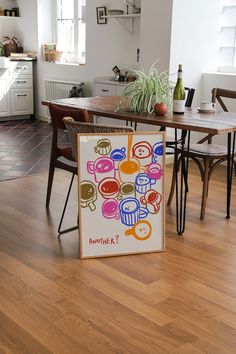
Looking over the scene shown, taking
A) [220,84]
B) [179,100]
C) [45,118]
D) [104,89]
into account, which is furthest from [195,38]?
[45,118]

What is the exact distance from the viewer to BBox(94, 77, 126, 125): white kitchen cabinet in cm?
540

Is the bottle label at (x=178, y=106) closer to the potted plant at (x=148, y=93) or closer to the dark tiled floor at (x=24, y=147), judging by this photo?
the potted plant at (x=148, y=93)

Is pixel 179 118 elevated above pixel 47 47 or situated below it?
below

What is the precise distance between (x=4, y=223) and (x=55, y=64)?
4385mm

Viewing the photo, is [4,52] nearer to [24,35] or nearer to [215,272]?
[24,35]

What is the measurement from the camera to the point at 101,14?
6.20 meters

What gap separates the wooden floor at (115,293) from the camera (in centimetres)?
202

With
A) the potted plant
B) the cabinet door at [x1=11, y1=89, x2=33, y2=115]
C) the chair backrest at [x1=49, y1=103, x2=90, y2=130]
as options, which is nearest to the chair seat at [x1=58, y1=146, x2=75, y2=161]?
the chair backrest at [x1=49, y1=103, x2=90, y2=130]

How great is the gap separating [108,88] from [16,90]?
2345mm

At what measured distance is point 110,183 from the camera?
2758mm

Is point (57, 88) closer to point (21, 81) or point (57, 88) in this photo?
point (57, 88)

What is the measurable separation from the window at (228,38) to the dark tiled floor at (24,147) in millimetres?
2144

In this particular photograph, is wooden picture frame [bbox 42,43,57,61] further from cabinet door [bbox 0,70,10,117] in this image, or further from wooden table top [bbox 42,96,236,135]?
wooden table top [bbox 42,96,236,135]

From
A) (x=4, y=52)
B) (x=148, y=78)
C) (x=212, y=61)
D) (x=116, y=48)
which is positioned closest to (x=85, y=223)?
(x=148, y=78)
